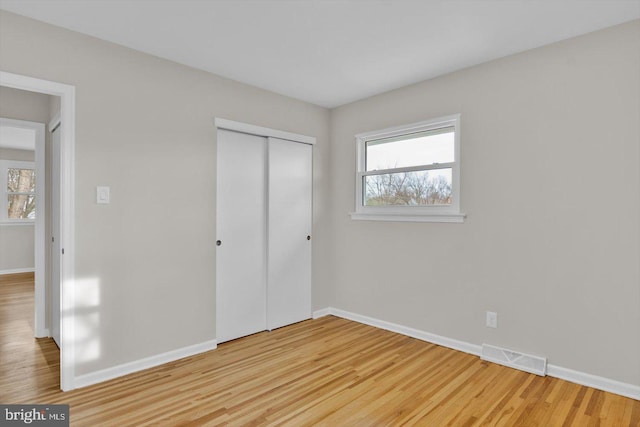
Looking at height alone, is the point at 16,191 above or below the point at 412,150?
below

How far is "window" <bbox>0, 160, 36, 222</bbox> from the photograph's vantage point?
6.95 metres

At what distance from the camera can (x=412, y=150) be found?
141 inches

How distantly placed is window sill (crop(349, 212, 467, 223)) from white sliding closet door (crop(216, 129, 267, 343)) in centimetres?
109

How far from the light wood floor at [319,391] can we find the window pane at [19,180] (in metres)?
5.32

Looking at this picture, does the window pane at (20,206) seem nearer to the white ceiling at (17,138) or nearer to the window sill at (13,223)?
the window sill at (13,223)

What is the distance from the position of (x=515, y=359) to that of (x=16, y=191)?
9.01m

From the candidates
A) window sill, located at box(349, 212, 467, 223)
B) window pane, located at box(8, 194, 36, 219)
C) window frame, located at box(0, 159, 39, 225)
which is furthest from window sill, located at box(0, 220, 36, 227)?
window sill, located at box(349, 212, 467, 223)

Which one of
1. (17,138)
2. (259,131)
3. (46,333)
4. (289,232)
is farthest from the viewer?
(17,138)

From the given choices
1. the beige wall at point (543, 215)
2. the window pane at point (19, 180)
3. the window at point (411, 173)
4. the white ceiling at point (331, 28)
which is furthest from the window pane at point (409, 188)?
the window pane at point (19, 180)

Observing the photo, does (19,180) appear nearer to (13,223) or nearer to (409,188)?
(13,223)

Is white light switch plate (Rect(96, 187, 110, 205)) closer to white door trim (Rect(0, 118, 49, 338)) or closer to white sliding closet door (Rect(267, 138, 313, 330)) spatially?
white door trim (Rect(0, 118, 49, 338))

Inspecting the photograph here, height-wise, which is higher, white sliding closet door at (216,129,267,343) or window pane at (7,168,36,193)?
window pane at (7,168,36,193)

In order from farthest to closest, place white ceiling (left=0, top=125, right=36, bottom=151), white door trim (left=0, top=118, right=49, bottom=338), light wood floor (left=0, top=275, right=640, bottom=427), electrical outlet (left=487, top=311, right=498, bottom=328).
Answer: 1. white ceiling (left=0, top=125, right=36, bottom=151)
2. white door trim (left=0, top=118, right=49, bottom=338)
3. electrical outlet (left=487, top=311, right=498, bottom=328)
4. light wood floor (left=0, top=275, right=640, bottom=427)

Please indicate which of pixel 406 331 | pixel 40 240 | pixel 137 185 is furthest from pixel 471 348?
pixel 40 240
